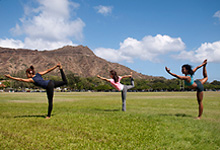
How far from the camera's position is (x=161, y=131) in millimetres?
7547

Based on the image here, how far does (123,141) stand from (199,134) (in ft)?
9.75

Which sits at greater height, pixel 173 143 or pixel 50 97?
pixel 50 97

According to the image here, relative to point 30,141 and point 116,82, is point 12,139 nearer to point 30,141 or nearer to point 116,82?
point 30,141

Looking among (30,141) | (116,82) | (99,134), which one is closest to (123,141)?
(99,134)

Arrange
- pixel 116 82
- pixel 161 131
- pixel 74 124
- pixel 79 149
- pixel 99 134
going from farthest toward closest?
pixel 116 82
pixel 74 124
pixel 161 131
pixel 99 134
pixel 79 149

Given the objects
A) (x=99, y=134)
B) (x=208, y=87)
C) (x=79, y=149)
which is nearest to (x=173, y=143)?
(x=99, y=134)

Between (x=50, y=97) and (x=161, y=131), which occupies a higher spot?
(x=50, y=97)

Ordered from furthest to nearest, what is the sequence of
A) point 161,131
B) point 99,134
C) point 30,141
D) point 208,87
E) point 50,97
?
point 208,87, point 50,97, point 161,131, point 99,134, point 30,141

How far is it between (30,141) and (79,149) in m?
1.67

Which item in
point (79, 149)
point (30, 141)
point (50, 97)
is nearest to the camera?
point (79, 149)

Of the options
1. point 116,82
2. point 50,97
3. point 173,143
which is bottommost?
point 173,143

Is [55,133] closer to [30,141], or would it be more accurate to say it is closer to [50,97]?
[30,141]

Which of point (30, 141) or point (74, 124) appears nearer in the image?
point (30, 141)

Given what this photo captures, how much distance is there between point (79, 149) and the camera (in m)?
5.33
